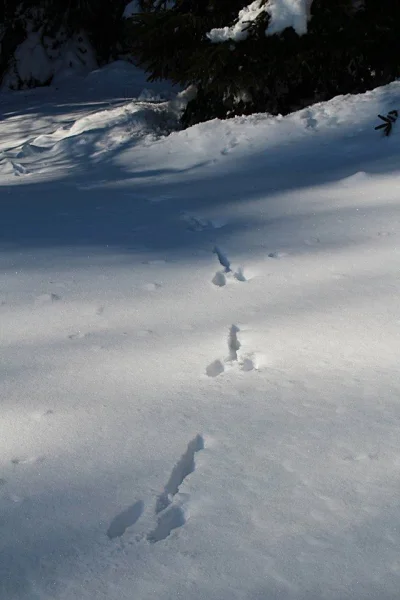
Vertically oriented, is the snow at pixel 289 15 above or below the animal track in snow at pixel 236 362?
above

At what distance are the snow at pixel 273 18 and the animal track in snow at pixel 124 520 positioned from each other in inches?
184

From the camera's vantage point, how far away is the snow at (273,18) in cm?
559

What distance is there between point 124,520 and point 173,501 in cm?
14

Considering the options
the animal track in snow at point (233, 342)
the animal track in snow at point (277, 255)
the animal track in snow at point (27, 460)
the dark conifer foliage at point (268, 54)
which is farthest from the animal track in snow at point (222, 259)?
the dark conifer foliage at point (268, 54)

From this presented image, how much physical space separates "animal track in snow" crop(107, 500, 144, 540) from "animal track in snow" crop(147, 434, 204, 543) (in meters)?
0.05

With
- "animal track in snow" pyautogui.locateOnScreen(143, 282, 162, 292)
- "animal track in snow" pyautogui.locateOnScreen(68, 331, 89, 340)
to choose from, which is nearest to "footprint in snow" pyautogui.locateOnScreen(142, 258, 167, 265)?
"animal track in snow" pyautogui.locateOnScreen(143, 282, 162, 292)

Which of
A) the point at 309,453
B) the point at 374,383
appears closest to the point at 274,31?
the point at 374,383

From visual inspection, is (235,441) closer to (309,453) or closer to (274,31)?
(309,453)

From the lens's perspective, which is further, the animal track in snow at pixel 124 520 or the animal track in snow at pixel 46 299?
the animal track in snow at pixel 46 299

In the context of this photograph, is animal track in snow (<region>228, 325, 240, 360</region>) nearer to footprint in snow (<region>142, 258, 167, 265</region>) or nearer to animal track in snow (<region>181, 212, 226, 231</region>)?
footprint in snow (<region>142, 258, 167, 265</region>)

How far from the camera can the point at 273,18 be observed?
223 inches

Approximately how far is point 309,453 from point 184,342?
2.82 ft

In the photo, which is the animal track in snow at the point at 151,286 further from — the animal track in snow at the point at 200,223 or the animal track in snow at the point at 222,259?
the animal track in snow at the point at 200,223

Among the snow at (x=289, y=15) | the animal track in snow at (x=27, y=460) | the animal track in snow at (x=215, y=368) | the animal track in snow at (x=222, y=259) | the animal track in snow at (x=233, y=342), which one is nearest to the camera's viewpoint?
the animal track in snow at (x=27, y=460)
